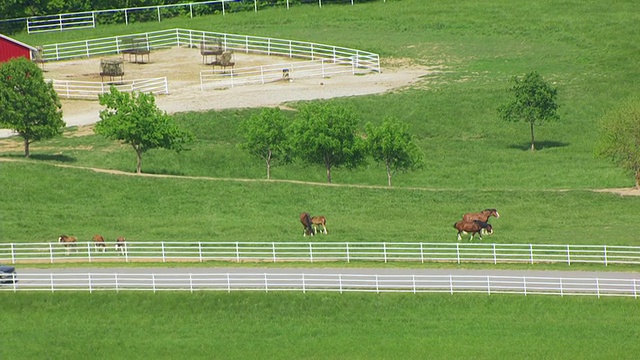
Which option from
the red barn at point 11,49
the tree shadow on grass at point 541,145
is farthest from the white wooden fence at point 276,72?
the tree shadow on grass at point 541,145

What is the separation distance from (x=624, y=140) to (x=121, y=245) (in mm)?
26113

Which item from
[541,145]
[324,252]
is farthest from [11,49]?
[324,252]

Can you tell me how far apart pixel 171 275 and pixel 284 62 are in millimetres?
50109

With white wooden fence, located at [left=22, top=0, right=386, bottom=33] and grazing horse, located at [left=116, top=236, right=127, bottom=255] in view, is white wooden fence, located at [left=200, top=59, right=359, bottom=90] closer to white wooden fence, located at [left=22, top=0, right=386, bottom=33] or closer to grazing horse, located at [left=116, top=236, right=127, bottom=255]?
white wooden fence, located at [left=22, top=0, right=386, bottom=33]

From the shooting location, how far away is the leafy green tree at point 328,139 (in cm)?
8850

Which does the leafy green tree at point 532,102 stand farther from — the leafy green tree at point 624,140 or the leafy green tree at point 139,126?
the leafy green tree at point 139,126

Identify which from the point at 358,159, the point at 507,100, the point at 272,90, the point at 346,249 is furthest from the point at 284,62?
the point at 346,249

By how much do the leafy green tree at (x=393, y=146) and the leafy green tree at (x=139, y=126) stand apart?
958 centimetres

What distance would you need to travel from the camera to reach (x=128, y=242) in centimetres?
7225

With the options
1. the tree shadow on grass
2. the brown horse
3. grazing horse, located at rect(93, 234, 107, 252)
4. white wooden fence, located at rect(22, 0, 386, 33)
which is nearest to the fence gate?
white wooden fence, located at rect(22, 0, 386, 33)

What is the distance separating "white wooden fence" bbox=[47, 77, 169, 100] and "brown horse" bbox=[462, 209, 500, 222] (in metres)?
35.1

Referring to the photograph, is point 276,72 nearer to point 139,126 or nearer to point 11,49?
point 11,49

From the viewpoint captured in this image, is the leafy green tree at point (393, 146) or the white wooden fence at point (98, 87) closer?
the leafy green tree at point (393, 146)

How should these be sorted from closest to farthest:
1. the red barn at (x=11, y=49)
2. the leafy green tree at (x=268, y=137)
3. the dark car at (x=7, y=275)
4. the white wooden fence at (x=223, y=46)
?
the dark car at (x=7, y=275) → the leafy green tree at (x=268, y=137) → the red barn at (x=11, y=49) → the white wooden fence at (x=223, y=46)
